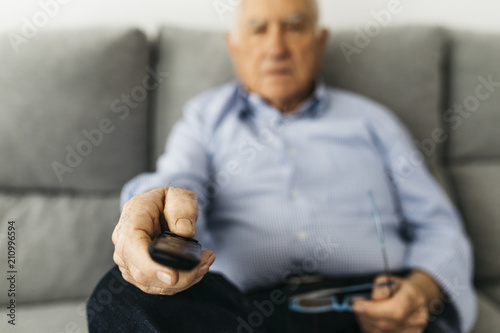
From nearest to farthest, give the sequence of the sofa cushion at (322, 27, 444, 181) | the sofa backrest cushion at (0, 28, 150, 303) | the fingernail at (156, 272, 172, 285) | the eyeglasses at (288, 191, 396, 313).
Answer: the fingernail at (156, 272, 172, 285), the eyeglasses at (288, 191, 396, 313), the sofa backrest cushion at (0, 28, 150, 303), the sofa cushion at (322, 27, 444, 181)

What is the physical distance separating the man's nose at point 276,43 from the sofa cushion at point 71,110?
39cm

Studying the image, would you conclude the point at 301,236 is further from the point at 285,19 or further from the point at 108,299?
the point at 285,19

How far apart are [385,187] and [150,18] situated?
0.92m

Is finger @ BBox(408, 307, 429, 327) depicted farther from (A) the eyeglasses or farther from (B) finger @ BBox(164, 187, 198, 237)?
(B) finger @ BBox(164, 187, 198, 237)

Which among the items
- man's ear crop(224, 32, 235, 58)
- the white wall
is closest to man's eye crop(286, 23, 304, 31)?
man's ear crop(224, 32, 235, 58)

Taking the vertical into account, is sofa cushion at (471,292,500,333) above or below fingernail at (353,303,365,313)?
below

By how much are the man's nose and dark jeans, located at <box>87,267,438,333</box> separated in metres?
0.61

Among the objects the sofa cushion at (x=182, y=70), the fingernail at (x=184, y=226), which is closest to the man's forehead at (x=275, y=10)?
the sofa cushion at (x=182, y=70)

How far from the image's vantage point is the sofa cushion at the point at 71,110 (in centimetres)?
101

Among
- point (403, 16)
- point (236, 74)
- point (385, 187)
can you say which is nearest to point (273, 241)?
point (385, 187)

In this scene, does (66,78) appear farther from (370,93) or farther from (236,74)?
(370,93)

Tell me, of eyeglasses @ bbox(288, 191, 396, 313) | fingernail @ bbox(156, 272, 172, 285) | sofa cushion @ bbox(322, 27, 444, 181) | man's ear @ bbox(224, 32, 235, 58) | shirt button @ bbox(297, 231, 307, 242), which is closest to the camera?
fingernail @ bbox(156, 272, 172, 285)

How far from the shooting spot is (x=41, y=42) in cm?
104

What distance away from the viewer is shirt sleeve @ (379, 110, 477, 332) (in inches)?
33.9
